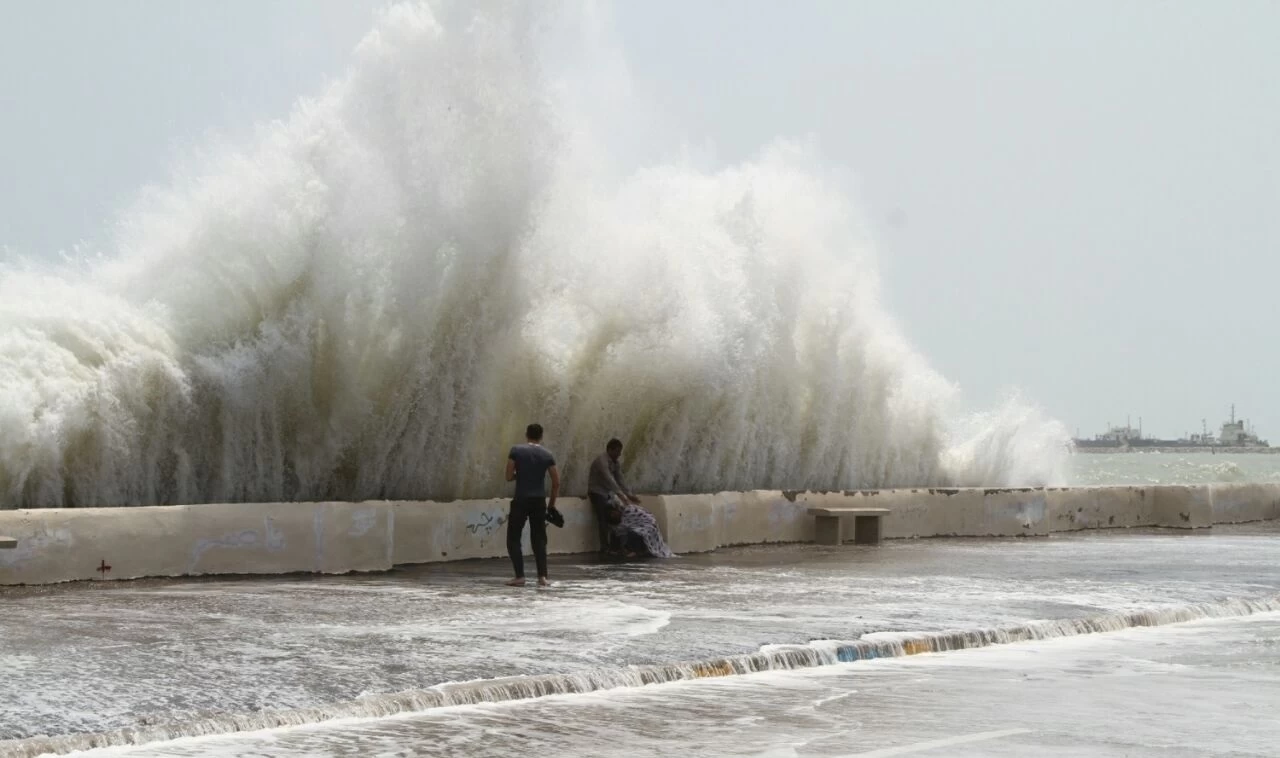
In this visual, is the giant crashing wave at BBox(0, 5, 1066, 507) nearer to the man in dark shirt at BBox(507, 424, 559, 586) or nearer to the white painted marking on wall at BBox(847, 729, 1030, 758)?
the man in dark shirt at BBox(507, 424, 559, 586)

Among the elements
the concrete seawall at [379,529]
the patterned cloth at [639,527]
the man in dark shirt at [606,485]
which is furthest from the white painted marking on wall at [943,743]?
the man in dark shirt at [606,485]

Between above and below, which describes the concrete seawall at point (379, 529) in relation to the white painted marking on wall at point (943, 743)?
above

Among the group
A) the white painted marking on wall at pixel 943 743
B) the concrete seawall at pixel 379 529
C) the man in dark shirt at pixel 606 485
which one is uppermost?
the man in dark shirt at pixel 606 485

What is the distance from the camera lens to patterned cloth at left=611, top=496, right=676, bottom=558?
17641 millimetres

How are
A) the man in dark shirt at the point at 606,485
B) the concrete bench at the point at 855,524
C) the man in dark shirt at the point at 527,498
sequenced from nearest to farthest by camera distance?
the man in dark shirt at the point at 527,498, the man in dark shirt at the point at 606,485, the concrete bench at the point at 855,524

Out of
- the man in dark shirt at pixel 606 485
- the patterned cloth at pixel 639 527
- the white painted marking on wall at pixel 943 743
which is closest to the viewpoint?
the white painted marking on wall at pixel 943 743

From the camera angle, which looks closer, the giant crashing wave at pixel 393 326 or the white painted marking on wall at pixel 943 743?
the white painted marking on wall at pixel 943 743

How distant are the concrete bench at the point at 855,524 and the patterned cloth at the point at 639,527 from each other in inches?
143

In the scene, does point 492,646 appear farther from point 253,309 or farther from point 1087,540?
point 1087,540

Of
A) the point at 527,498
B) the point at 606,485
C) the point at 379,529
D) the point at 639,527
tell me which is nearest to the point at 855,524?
the point at 639,527

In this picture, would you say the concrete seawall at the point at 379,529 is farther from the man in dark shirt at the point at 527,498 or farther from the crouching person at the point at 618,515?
the man in dark shirt at the point at 527,498

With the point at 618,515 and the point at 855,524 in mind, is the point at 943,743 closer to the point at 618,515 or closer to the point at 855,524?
the point at 618,515

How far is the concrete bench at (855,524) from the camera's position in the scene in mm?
20875

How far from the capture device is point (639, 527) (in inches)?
695
